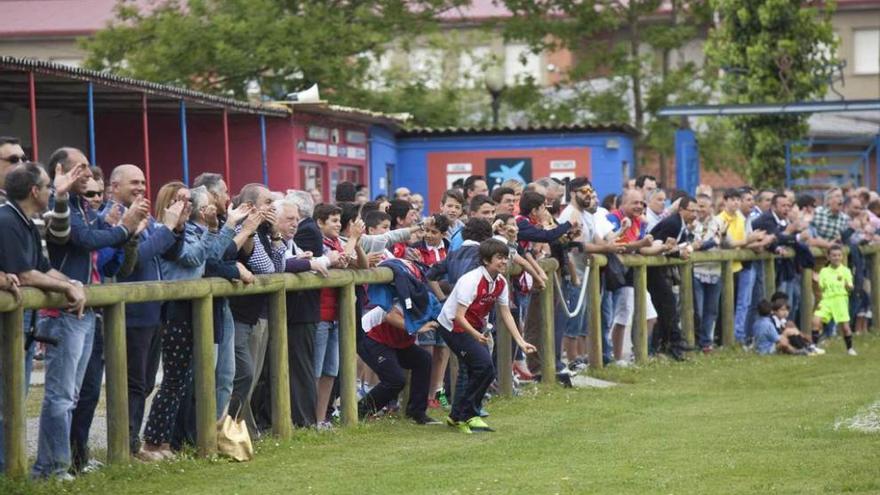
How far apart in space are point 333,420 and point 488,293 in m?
1.56

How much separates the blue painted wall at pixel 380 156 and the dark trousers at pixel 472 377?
65.6ft

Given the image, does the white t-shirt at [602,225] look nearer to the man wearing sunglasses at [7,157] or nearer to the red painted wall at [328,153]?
the man wearing sunglasses at [7,157]

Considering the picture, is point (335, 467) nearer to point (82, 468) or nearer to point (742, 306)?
point (82, 468)

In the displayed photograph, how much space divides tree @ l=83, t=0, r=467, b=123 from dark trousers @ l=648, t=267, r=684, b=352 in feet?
54.7

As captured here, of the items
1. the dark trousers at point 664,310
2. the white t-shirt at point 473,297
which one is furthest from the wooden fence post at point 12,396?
the dark trousers at point 664,310

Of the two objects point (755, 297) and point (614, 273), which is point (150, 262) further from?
point (755, 297)

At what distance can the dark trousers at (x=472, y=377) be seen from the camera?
1370 centimetres

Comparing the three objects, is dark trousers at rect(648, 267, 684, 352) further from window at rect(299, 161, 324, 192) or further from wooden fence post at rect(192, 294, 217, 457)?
window at rect(299, 161, 324, 192)

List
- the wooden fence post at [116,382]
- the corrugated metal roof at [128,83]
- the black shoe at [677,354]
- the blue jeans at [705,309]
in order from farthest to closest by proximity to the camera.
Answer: the blue jeans at [705,309]
the black shoe at [677,354]
the corrugated metal roof at [128,83]
the wooden fence post at [116,382]

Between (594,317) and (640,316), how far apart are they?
52.0 inches

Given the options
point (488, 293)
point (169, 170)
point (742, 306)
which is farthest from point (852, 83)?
point (488, 293)

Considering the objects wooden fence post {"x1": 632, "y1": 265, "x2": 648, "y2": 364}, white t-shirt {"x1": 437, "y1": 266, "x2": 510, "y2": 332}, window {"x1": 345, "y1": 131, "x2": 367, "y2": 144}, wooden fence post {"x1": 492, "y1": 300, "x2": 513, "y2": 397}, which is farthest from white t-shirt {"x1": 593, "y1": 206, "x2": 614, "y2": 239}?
window {"x1": 345, "y1": 131, "x2": 367, "y2": 144}

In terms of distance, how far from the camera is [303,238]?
546 inches

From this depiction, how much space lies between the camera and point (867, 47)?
66.8 metres
